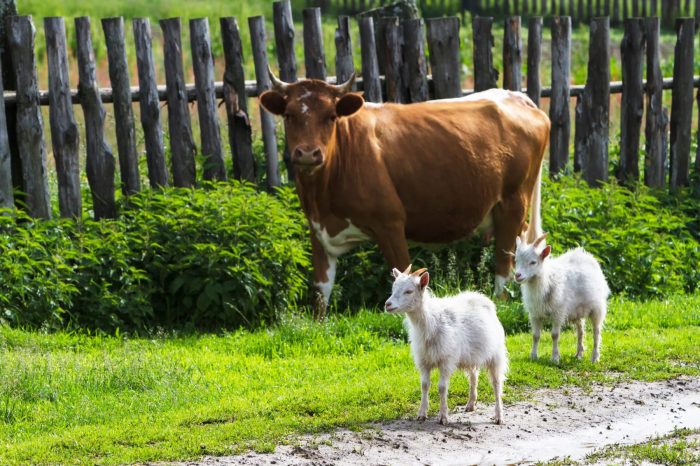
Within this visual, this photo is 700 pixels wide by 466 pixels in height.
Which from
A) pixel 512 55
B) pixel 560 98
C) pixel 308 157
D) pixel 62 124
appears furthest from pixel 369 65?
pixel 62 124

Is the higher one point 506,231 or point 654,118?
point 654,118

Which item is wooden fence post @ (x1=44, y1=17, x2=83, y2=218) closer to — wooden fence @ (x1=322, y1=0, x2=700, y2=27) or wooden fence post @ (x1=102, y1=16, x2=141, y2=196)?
wooden fence post @ (x1=102, y1=16, x2=141, y2=196)

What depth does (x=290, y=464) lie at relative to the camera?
700 cm

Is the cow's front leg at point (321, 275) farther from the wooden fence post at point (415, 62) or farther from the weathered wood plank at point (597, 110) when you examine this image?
the weathered wood plank at point (597, 110)

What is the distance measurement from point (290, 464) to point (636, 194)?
23.1ft

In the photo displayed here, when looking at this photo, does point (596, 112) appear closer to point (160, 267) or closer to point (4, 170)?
point (160, 267)

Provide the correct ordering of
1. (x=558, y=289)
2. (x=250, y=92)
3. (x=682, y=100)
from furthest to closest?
(x=682, y=100) → (x=250, y=92) → (x=558, y=289)

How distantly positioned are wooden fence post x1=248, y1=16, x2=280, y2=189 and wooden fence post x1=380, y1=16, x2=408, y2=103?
4.02ft

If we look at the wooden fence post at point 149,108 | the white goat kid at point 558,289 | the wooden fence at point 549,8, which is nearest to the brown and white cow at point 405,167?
the white goat kid at point 558,289

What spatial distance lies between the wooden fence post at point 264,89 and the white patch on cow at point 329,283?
1736 millimetres

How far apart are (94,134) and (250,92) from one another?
1.65 metres

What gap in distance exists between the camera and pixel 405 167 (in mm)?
10797

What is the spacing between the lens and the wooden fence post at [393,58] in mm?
12641

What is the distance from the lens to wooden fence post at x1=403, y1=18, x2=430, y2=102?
12.7 metres
